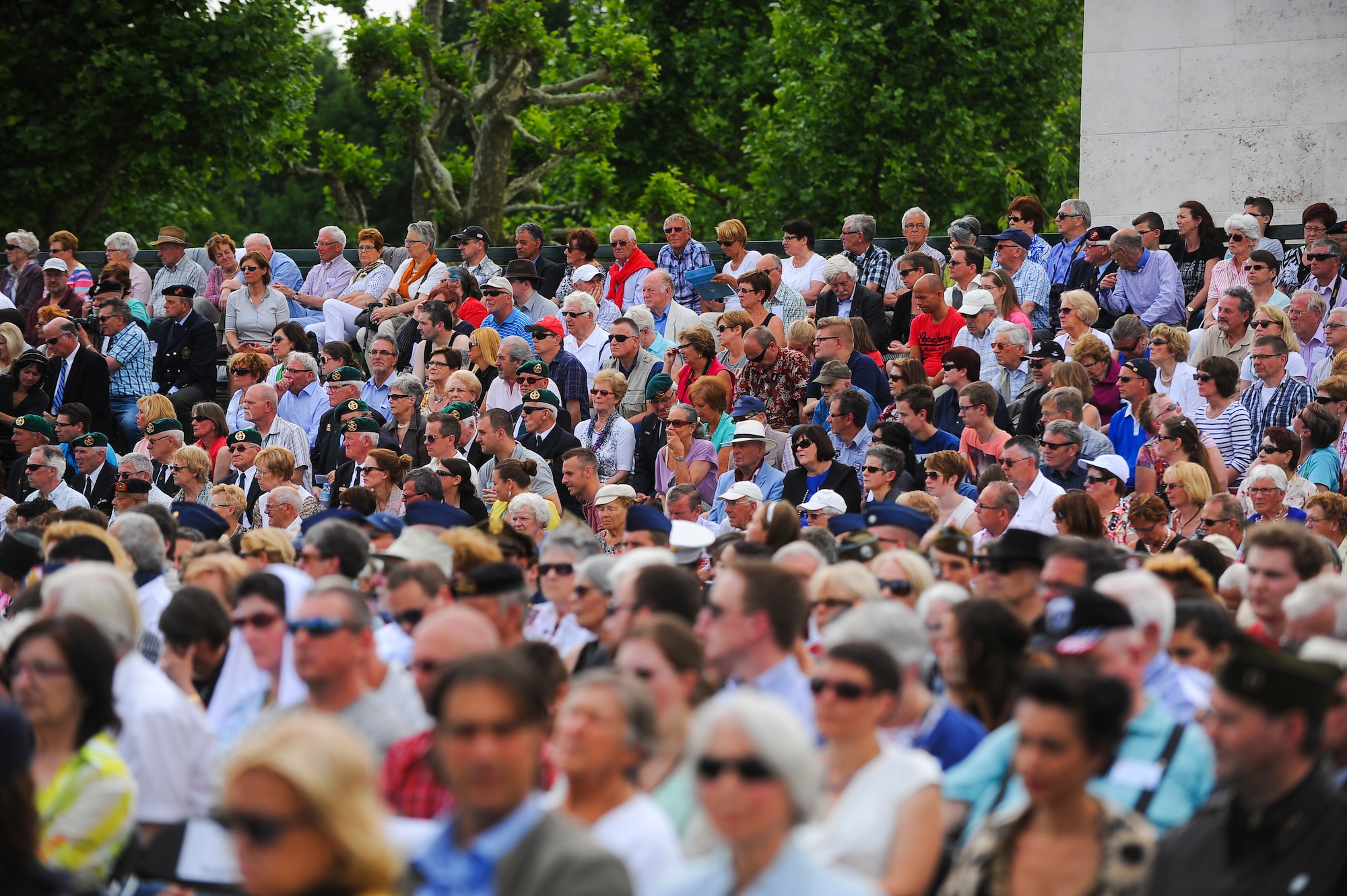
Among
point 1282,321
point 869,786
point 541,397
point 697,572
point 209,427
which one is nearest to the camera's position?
point 869,786

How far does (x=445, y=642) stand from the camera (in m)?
5.12

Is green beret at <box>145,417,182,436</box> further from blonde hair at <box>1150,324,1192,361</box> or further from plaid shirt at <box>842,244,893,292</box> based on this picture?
blonde hair at <box>1150,324,1192,361</box>

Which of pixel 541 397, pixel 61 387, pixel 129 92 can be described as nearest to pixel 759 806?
pixel 541 397

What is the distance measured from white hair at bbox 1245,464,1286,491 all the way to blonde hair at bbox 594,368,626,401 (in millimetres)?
4755

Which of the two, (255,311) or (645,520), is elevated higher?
(255,311)

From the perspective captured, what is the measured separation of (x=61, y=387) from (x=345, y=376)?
287 cm

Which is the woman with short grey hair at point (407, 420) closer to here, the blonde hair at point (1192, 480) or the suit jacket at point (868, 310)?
the suit jacket at point (868, 310)

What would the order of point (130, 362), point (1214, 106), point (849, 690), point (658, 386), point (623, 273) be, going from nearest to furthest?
point (849, 690) → point (658, 386) → point (130, 362) → point (623, 273) → point (1214, 106)

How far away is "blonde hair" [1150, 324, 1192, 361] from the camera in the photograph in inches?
478

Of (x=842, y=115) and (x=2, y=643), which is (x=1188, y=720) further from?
(x=842, y=115)

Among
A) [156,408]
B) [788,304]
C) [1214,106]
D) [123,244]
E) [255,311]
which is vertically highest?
[1214,106]

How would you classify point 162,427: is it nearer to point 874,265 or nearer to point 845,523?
point 874,265

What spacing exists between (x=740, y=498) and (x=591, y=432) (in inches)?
98.5

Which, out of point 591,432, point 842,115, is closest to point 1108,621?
point 591,432
